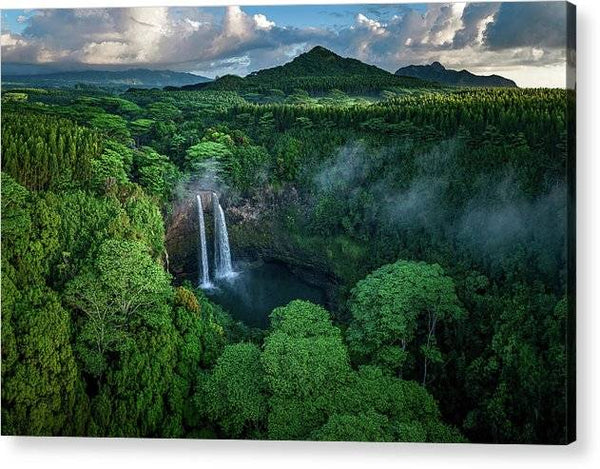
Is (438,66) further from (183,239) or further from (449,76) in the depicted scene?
(183,239)

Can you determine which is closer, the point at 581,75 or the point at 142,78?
the point at 581,75

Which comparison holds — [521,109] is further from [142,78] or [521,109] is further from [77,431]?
[77,431]

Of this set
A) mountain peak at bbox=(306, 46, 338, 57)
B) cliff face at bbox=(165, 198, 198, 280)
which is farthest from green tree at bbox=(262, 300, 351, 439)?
mountain peak at bbox=(306, 46, 338, 57)

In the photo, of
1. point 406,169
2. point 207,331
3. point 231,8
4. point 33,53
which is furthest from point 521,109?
point 33,53

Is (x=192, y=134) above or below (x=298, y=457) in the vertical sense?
above

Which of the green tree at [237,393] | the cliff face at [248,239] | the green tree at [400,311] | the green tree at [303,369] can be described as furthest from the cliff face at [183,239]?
the green tree at [400,311]

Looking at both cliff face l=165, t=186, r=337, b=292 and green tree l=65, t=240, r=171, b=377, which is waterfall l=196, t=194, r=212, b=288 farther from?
green tree l=65, t=240, r=171, b=377

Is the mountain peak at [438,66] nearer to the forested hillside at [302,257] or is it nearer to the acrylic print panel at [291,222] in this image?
the acrylic print panel at [291,222]
